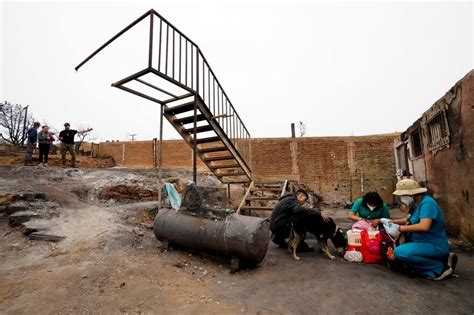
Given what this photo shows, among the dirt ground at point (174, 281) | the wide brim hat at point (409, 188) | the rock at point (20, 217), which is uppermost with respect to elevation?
the wide brim hat at point (409, 188)

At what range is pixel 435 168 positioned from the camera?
566 cm

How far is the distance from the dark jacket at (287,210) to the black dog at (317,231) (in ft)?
0.33

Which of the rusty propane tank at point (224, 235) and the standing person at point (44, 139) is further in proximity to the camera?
the standing person at point (44, 139)

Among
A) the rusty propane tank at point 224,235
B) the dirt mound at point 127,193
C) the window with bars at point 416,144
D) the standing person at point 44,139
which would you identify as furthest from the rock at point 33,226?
the window with bars at point 416,144

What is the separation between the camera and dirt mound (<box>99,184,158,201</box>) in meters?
6.38

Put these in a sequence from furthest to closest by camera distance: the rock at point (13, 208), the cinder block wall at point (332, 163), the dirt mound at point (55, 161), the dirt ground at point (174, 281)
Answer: the cinder block wall at point (332, 163) < the dirt mound at point (55, 161) < the rock at point (13, 208) < the dirt ground at point (174, 281)

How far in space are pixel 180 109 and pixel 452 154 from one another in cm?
541

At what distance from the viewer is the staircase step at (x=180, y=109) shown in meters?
4.60

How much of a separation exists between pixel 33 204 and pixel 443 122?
864 centimetres

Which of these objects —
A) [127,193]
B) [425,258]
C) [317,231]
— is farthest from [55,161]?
[425,258]

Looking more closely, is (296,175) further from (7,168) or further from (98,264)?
(7,168)

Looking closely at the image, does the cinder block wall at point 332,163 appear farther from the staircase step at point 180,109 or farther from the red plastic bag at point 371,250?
the red plastic bag at point 371,250

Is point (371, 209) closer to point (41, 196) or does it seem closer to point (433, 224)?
point (433, 224)

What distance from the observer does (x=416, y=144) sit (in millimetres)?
7113
